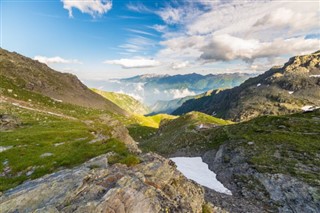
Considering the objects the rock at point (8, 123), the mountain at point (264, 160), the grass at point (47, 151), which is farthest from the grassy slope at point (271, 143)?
the rock at point (8, 123)

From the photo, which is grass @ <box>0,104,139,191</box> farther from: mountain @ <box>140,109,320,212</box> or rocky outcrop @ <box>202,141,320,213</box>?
rocky outcrop @ <box>202,141,320,213</box>

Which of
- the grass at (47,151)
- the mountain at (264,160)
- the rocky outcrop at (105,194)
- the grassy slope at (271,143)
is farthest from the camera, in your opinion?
the grassy slope at (271,143)

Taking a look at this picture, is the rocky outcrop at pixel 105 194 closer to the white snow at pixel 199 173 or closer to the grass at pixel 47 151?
the grass at pixel 47 151

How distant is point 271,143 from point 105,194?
50.8 m

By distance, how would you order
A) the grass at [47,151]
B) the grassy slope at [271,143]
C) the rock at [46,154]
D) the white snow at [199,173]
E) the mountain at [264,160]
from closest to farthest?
1. the grass at [47,151]
2. the rock at [46,154]
3. the mountain at [264,160]
4. the grassy slope at [271,143]
5. the white snow at [199,173]

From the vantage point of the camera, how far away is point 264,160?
50969mm

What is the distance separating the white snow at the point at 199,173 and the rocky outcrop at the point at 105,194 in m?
23.1

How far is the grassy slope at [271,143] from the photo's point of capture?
46656 mm

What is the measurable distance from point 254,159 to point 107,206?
4188 cm

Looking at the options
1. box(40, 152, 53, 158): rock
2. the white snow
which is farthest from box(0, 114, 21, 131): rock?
the white snow

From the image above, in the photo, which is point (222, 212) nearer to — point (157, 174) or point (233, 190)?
point (157, 174)

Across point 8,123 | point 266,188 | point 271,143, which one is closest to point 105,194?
point 266,188

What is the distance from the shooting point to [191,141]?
8619 centimetres

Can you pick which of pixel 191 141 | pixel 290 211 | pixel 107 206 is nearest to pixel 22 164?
pixel 107 206
